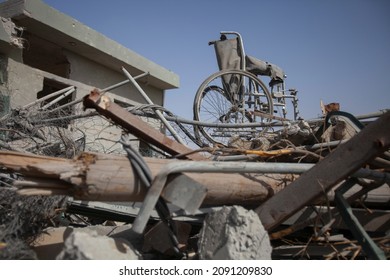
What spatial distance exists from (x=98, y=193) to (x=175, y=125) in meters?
2.26

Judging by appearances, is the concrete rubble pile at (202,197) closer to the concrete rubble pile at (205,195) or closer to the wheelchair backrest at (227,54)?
the concrete rubble pile at (205,195)

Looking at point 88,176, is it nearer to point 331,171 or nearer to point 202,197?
point 202,197

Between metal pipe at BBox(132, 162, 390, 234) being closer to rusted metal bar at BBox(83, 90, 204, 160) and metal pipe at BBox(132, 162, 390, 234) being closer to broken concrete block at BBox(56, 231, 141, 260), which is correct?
broken concrete block at BBox(56, 231, 141, 260)

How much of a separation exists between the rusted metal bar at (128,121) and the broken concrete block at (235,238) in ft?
1.44

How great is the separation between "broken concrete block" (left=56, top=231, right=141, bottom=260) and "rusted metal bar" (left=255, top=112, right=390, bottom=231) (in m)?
0.69

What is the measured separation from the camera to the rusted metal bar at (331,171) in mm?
1340

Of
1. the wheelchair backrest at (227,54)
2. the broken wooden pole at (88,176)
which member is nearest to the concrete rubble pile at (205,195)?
the broken wooden pole at (88,176)

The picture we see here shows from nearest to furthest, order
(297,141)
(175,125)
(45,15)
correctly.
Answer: (297,141), (175,125), (45,15)

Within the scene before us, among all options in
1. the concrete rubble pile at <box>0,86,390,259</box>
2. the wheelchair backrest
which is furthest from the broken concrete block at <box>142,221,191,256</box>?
the wheelchair backrest

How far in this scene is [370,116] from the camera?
2.86 meters

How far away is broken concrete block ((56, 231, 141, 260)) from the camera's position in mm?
1089

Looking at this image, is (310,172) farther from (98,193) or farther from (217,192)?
(98,193)

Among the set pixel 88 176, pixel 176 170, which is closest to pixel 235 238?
pixel 176 170
